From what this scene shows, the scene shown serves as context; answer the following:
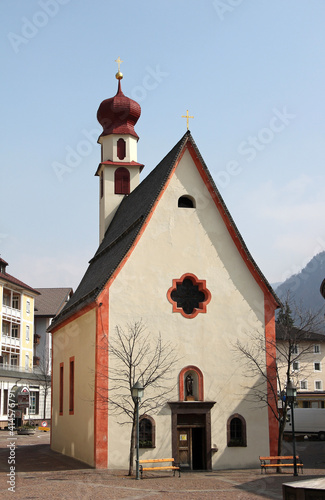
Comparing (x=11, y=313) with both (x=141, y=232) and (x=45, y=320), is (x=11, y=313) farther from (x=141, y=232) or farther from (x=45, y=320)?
(x=141, y=232)

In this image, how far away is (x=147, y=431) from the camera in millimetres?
26844

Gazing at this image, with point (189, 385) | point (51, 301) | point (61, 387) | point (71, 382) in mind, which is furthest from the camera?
point (51, 301)

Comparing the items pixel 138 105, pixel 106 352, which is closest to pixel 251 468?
pixel 106 352

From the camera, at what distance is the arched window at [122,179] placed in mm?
41125

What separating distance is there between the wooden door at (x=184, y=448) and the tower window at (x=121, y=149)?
2025 cm

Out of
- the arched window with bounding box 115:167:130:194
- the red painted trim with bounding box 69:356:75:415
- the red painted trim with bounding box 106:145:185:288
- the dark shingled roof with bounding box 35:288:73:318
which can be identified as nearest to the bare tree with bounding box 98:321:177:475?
the red painted trim with bounding box 106:145:185:288

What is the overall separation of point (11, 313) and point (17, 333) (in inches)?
135

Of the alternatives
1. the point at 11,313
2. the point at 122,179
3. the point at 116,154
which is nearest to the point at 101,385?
the point at 122,179

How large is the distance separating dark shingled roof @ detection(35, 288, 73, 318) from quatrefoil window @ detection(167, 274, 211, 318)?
5596 centimetres

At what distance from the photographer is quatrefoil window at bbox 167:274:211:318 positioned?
28.5 meters

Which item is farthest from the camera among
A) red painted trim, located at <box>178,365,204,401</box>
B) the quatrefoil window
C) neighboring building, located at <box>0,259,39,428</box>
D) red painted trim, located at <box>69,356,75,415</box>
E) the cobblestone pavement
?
neighboring building, located at <box>0,259,39,428</box>

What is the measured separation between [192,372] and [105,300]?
5.01m

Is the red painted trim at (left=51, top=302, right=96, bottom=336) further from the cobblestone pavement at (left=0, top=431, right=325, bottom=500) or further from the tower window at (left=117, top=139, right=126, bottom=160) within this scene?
the tower window at (left=117, top=139, right=126, bottom=160)

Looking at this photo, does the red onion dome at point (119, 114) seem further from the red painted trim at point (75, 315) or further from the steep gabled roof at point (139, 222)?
the red painted trim at point (75, 315)
